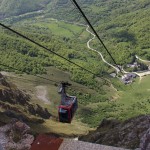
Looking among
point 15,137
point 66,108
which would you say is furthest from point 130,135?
point 15,137

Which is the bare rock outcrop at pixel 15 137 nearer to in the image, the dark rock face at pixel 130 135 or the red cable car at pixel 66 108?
the red cable car at pixel 66 108

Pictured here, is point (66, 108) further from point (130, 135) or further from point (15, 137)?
point (130, 135)

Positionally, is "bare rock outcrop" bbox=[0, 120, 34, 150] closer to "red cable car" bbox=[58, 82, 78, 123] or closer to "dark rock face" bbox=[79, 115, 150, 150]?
"red cable car" bbox=[58, 82, 78, 123]

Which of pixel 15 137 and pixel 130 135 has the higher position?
pixel 15 137

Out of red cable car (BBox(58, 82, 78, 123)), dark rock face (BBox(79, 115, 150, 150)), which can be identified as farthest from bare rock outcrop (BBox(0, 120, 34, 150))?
dark rock face (BBox(79, 115, 150, 150))

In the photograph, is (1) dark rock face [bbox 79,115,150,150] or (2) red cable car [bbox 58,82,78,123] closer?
(1) dark rock face [bbox 79,115,150,150]

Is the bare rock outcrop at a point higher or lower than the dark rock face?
higher

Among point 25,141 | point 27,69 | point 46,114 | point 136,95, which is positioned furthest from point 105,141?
point 27,69

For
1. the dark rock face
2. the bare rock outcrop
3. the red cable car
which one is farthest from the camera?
the red cable car

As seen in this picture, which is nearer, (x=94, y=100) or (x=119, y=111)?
(x=119, y=111)

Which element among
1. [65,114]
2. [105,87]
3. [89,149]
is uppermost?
[89,149]

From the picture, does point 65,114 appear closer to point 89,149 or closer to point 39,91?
point 89,149
